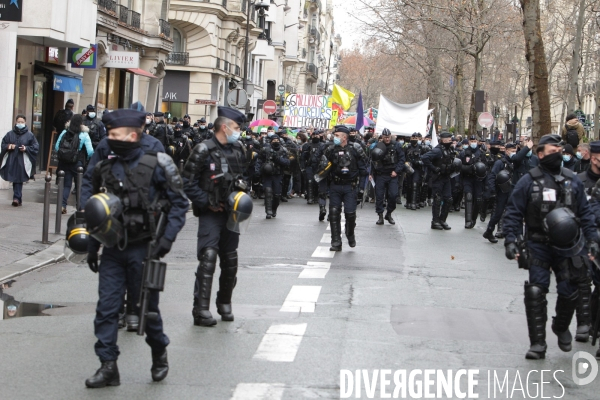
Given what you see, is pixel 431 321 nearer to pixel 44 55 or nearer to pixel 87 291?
pixel 87 291

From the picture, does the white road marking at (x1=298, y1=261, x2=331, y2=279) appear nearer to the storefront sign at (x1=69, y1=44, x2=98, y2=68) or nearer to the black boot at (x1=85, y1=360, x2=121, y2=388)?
the black boot at (x1=85, y1=360, x2=121, y2=388)

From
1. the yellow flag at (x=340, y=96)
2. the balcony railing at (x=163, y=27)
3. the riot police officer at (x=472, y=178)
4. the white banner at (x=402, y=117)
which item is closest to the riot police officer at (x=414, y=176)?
the riot police officer at (x=472, y=178)

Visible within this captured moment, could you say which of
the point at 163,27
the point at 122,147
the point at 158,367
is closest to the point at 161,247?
the point at 122,147

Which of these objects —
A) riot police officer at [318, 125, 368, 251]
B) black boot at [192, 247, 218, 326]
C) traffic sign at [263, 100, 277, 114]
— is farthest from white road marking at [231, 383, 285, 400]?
traffic sign at [263, 100, 277, 114]

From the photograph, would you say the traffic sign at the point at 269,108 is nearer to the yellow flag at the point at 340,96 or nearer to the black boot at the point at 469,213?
the yellow flag at the point at 340,96

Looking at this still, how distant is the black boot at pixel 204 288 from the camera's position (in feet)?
27.8

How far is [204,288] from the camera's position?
849cm

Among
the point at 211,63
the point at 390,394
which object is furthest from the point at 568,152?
the point at 211,63

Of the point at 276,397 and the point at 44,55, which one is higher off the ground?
the point at 44,55

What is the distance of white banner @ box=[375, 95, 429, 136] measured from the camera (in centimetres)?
3117

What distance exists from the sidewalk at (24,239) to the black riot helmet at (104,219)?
17.0 feet

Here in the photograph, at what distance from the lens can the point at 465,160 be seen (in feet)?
63.9

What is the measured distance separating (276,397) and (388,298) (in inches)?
170

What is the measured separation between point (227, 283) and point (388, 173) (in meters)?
11.8
